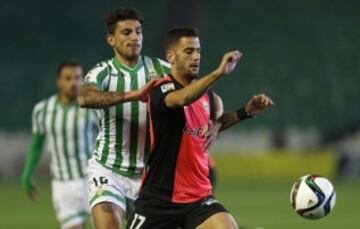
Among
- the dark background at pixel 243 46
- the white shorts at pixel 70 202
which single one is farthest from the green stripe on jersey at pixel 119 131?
the dark background at pixel 243 46

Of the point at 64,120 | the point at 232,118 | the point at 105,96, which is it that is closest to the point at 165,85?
the point at 105,96

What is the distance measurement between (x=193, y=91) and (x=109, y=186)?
70.0 inches

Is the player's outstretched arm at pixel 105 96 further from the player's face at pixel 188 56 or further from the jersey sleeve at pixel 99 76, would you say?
the player's face at pixel 188 56

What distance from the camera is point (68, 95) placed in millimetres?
11922

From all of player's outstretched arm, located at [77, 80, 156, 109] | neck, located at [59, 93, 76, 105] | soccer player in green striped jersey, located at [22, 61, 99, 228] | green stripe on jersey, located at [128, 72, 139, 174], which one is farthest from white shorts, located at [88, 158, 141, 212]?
neck, located at [59, 93, 76, 105]

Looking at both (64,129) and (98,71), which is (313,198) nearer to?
(98,71)

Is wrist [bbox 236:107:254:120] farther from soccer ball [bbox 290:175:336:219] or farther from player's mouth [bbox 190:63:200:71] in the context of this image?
player's mouth [bbox 190:63:200:71]

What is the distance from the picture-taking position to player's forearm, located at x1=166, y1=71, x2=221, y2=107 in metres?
6.86

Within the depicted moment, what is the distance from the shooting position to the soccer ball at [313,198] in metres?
8.18

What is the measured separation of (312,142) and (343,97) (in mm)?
1777

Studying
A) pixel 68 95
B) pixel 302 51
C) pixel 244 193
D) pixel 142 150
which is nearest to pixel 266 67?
pixel 302 51

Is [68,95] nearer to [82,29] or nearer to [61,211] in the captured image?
[61,211]

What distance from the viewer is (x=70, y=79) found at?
11656mm

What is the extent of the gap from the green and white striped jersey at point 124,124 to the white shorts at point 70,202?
9.27 feet
